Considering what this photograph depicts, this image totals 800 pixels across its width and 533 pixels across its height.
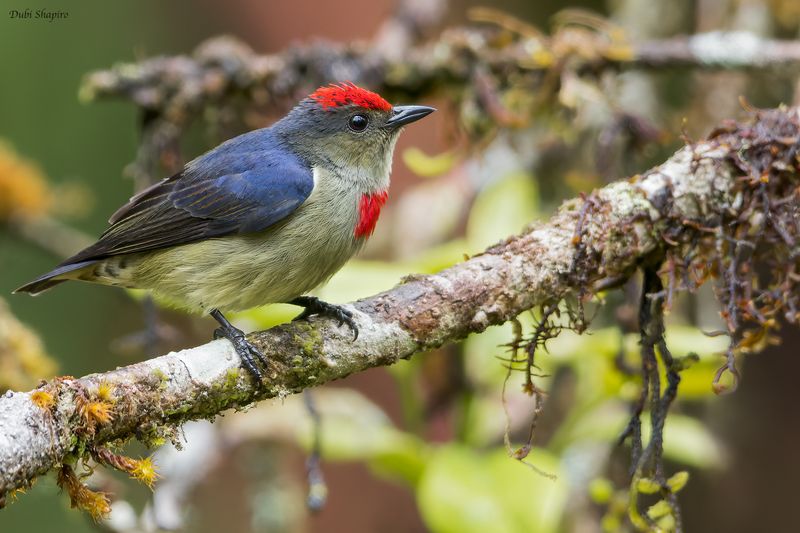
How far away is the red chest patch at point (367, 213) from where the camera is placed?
126 inches

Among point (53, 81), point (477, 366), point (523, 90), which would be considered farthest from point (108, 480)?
point (53, 81)

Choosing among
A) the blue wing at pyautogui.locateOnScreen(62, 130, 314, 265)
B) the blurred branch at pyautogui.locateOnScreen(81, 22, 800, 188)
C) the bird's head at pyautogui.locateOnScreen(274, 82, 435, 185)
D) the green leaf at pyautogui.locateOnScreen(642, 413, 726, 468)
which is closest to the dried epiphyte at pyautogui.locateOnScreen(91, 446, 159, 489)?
the blue wing at pyautogui.locateOnScreen(62, 130, 314, 265)

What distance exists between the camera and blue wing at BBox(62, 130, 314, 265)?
3.09 meters

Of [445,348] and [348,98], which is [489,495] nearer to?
[445,348]

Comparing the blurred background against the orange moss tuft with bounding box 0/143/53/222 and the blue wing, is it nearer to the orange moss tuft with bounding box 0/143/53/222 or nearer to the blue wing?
the orange moss tuft with bounding box 0/143/53/222

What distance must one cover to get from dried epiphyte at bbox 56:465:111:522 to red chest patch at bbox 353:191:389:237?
1.45 m

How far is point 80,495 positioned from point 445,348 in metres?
2.26

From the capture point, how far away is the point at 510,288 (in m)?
2.54

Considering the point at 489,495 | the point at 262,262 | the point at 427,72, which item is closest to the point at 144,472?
the point at 262,262

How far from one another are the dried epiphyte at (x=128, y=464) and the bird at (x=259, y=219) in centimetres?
91

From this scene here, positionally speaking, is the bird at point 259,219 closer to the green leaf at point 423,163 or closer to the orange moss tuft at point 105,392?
the green leaf at point 423,163

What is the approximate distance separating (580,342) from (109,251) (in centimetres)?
208

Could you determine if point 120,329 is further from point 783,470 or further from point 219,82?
point 783,470

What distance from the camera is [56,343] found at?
655 cm
